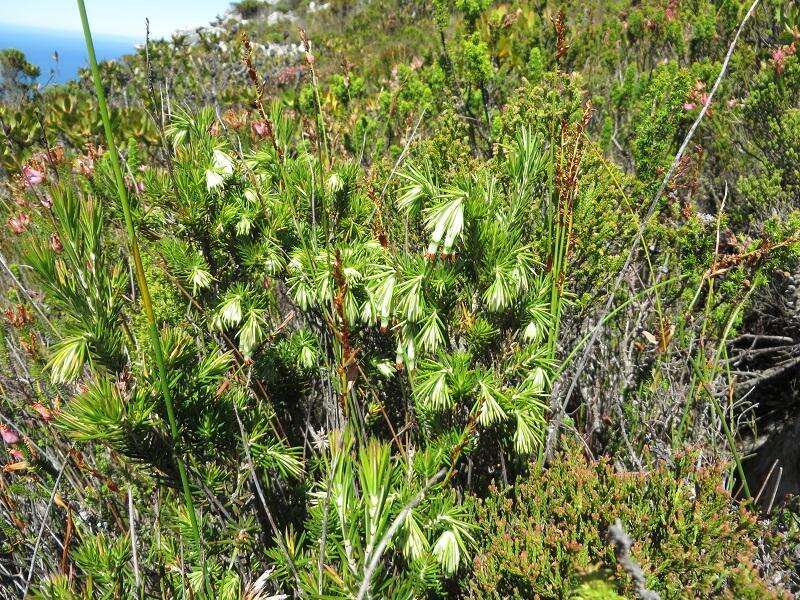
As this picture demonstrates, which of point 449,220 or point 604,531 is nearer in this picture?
point 449,220

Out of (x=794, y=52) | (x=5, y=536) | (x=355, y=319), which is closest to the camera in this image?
(x=355, y=319)

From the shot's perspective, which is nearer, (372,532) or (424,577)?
(372,532)

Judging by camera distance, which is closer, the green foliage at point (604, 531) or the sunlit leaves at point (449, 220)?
the sunlit leaves at point (449, 220)

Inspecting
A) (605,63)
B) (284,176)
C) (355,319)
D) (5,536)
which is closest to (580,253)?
(355,319)

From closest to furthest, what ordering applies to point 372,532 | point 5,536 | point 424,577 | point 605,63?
point 372,532, point 424,577, point 5,536, point 605,63

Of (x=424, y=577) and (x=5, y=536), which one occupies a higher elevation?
(x=424, y=577)

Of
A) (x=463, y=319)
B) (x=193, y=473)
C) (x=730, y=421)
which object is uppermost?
(x=463, y=319)

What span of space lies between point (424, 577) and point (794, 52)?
3.78m

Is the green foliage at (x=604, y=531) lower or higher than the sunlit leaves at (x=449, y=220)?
lower

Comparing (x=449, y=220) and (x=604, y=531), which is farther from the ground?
(x=449, y=220)

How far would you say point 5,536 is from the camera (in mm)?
2049

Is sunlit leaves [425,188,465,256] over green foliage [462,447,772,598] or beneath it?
over

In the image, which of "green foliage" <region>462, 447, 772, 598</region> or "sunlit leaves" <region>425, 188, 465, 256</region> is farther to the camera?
"green foliage" <region>462, 447, 772, 598</region>

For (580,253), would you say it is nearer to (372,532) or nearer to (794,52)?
(372,532)
